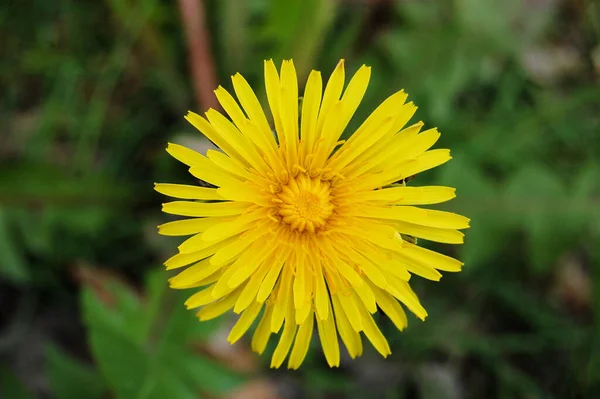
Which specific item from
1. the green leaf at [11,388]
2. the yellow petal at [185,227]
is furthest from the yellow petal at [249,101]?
the green leaf at [11,388]

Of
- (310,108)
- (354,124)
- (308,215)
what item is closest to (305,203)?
(308,215)

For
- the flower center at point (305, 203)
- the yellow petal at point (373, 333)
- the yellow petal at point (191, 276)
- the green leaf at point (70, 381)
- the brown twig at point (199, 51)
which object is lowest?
the yellow petal at point (373, 333)

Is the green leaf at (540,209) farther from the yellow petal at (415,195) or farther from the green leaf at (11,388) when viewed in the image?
the green leaf at (11,388)

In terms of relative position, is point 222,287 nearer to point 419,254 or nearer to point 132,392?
point 419,254

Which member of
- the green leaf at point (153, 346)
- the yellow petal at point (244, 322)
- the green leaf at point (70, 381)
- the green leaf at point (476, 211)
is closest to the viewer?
the yellow petal at point (244, 322)

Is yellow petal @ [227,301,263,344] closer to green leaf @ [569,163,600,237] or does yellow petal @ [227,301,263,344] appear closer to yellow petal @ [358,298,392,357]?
yellow petal @ [358,298,392,357]

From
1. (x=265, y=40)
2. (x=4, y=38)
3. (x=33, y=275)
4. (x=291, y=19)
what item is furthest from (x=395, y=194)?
(x=4, y=38)

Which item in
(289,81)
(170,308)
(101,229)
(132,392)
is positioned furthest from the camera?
(101,229)
